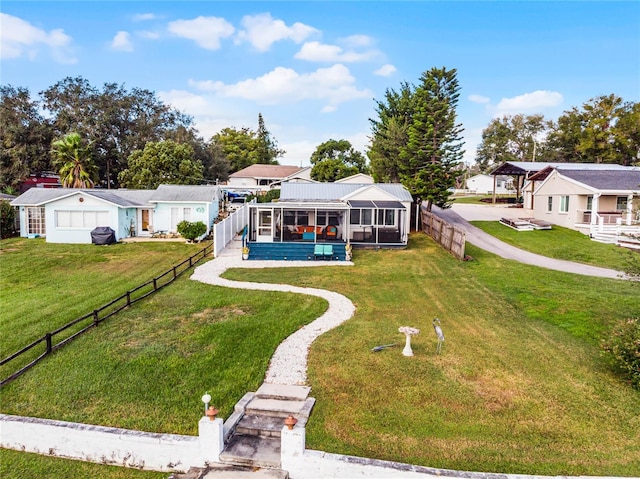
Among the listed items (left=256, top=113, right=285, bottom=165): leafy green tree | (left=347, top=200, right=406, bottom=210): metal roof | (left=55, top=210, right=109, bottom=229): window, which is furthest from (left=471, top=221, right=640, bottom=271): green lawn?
(left=256, top=113, right=285, bottom=165): leafy green tree

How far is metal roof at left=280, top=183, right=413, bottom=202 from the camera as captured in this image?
2452cm

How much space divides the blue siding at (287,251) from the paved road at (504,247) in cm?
796

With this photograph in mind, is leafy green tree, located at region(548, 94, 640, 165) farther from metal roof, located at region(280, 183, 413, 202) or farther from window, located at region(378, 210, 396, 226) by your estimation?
window, located at region(378, 210, 396, 226)

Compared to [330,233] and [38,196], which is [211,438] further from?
[38,196]

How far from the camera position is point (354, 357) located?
8.90m

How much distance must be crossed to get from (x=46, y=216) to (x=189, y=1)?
54.8 ft

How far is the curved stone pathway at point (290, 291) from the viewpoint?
833cm

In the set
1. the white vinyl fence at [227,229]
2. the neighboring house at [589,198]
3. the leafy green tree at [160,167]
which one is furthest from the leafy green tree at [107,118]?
the neighboring house at [589,198]

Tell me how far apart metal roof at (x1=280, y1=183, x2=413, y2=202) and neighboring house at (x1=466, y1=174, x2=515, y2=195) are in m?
46.7

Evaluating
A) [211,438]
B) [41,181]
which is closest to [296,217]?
[211,438]

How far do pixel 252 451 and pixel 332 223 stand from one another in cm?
1856

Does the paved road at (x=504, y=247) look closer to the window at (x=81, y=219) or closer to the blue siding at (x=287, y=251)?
the blue siding at (x=287, y=251)

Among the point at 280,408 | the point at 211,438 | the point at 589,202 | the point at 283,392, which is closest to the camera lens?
the point at 211,438

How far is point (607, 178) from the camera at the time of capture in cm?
2583
